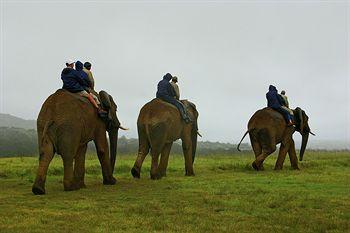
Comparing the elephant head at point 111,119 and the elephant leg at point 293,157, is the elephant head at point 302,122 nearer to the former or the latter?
the elephant leg at point 293,157

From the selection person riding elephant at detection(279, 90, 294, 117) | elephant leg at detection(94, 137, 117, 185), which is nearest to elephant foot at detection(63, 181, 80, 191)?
elephant leg at detection(94, 137, 117, 185)

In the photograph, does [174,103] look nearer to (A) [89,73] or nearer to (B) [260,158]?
(A) [89,73]

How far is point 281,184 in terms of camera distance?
12.9 m

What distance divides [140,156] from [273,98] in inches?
285

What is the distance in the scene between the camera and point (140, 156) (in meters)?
15.1

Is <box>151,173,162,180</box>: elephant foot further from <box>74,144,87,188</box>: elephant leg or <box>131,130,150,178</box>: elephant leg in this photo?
<box>74,144,87,188</box>: elephant leg

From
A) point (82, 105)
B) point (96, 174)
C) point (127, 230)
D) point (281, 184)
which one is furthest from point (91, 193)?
point (96, 174)

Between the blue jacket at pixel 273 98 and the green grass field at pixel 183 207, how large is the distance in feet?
20.4

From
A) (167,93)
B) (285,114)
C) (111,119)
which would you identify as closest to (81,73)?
(111,119)

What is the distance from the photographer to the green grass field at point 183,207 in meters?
7.12

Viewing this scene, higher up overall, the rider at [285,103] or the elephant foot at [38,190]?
the rider at [285,103]

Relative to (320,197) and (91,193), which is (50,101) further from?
(320,197)

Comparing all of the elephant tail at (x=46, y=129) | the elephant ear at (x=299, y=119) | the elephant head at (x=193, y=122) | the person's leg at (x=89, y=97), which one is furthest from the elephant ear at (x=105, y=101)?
the elephant ear at (x=299, y=119)

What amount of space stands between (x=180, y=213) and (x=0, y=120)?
614ft
